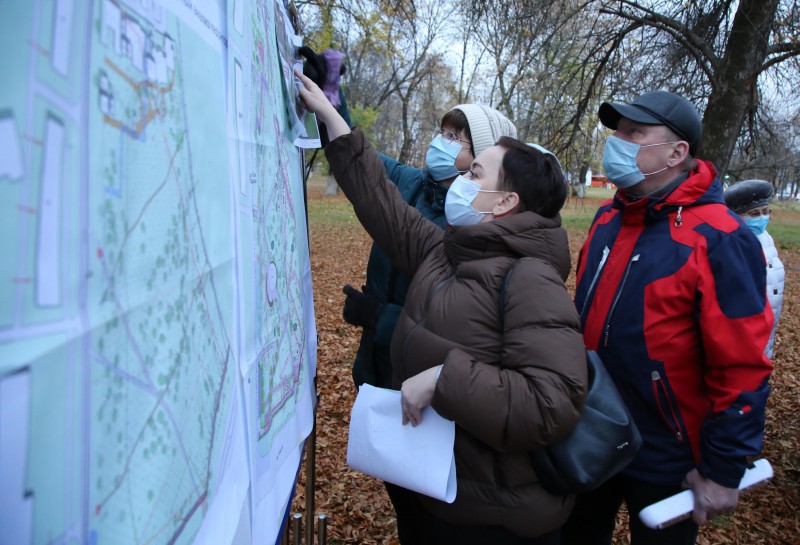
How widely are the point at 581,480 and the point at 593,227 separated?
128cm

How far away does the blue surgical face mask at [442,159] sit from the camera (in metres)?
2.30

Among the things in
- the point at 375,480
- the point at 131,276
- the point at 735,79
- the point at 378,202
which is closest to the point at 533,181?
the point at 378,202

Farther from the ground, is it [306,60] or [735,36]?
[735,36]

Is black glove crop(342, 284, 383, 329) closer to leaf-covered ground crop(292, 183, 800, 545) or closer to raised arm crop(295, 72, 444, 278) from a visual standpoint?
raised arm crop(295, 72, 444, 278)

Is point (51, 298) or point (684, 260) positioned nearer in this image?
point (51, 298)

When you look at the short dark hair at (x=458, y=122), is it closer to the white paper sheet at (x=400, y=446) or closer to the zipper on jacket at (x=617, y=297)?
the zipper on jacket at (x=617, y=297)

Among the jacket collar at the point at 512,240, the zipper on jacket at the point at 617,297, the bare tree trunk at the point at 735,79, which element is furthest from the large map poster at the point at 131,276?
the bare tree trunk at the point at 735,79

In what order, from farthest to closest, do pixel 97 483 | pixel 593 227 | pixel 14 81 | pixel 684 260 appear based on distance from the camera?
pixel 593 227, pixel 684 260, pixel 97 483, pixel 14 81

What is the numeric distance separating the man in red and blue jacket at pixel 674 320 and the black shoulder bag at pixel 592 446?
1.20 ft

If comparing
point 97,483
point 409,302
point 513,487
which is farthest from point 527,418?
point 97,483

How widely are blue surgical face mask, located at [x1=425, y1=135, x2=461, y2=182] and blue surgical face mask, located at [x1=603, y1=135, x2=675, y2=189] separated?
24.1 inches

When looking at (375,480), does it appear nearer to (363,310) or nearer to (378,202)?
(363,310)

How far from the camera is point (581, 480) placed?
155 centimetres

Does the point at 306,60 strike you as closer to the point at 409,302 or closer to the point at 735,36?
the point at 409,302
